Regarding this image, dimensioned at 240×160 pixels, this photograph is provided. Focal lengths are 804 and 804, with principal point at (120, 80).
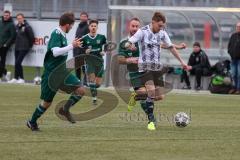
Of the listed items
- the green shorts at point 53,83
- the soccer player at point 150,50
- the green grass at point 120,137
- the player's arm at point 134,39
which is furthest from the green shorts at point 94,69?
the green shorts at point 53,83

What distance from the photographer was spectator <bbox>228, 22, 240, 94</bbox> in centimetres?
2438

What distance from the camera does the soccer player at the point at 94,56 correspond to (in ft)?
62.8

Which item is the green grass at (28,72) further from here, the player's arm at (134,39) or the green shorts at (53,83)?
the green shorts at (53,83)

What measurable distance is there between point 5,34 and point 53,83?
14.2 metres

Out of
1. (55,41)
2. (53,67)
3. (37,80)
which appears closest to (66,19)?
(55,41)

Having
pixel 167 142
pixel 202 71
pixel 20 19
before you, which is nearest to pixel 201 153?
pixel 167 142

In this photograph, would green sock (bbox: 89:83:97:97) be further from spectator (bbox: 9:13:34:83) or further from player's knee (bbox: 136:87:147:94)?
spectator (bbox: 9:13:34:83)

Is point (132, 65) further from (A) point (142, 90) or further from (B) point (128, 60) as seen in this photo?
(A) point (142, 90)

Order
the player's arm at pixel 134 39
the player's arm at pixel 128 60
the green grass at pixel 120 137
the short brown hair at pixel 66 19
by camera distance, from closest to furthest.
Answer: the green grass at pixel 120 137, the short brown hair at pixel 66 19, the player's arm at pixel 134 39, the player's arm at pixel 128 60

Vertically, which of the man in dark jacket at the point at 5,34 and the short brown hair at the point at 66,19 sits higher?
the short brown hair at the point at 66,19

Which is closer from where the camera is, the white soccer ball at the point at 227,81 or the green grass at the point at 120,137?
the green grass at the point at 120,137

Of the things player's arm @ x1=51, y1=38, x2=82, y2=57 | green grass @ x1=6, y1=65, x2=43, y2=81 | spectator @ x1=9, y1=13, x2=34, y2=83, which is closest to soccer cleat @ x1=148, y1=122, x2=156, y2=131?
player's arm @ x1=51, y1=38, x2=82, y2=57

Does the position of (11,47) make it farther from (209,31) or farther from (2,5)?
(209,31)

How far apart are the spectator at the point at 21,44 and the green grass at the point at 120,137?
330 inches
